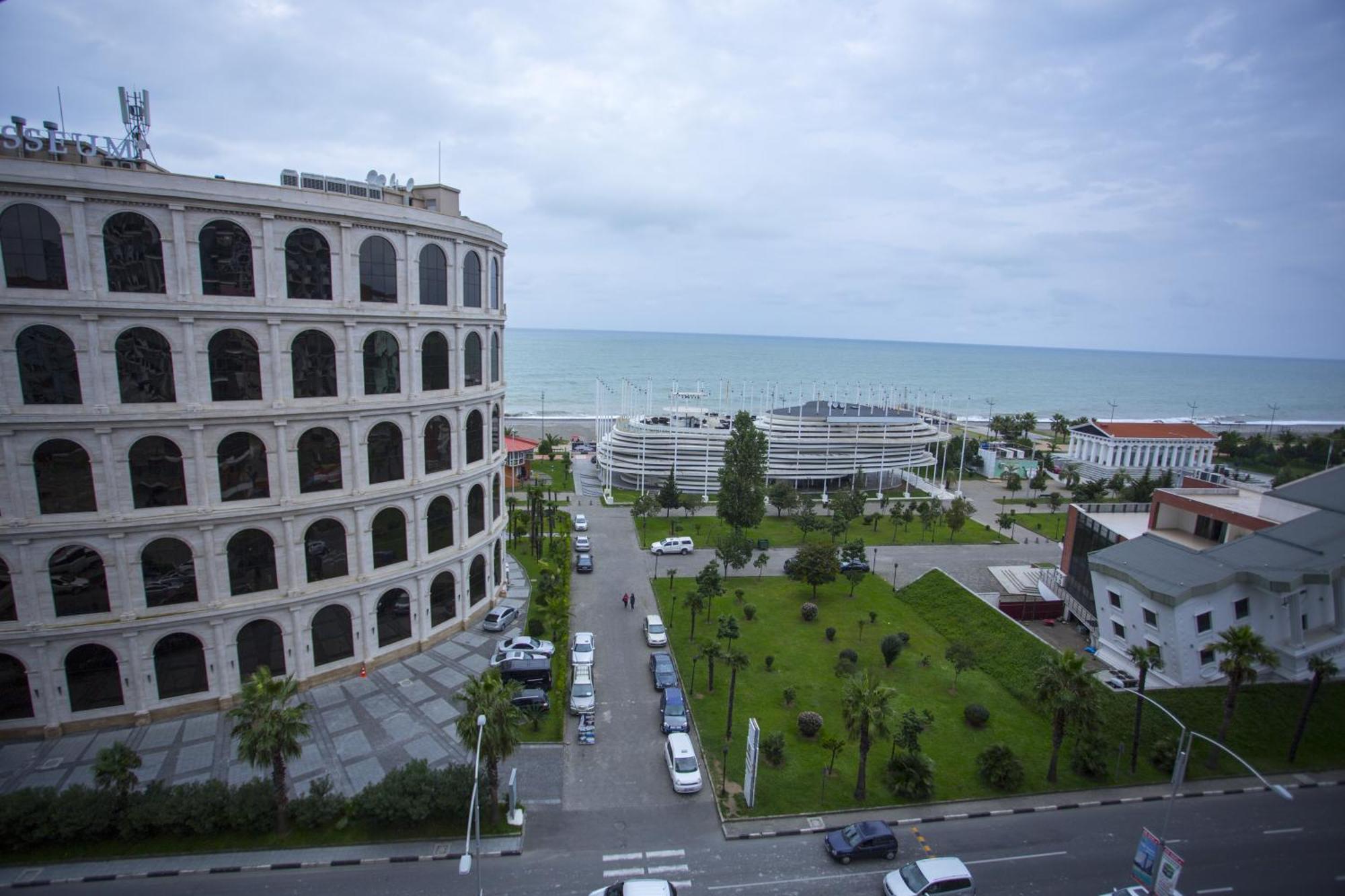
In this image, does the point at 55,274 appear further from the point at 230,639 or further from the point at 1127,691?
the point at 1127,691

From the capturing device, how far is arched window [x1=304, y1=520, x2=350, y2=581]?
3744cm

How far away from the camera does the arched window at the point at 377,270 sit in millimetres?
37031

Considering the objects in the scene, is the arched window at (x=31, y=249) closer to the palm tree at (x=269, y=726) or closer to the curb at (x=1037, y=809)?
the palm tree at (x=269, y=726)

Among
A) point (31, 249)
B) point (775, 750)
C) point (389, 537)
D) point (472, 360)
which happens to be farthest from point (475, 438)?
point (775, 750)

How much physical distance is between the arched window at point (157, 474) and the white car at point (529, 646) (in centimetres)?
1880

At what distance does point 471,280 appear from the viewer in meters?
43.2

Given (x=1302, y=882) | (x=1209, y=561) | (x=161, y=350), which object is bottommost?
(x=1302, y=882)

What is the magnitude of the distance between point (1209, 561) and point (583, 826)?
38.2 metres

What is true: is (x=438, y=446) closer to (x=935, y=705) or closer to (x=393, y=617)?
(x=393, y=617)

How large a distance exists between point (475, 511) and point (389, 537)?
708 cm

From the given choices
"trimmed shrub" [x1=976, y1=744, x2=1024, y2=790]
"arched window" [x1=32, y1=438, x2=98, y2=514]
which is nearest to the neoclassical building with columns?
"trimmed shrub" [x1=976, y1=744, x2=1024, y2=790]

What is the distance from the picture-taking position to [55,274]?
30.1 m

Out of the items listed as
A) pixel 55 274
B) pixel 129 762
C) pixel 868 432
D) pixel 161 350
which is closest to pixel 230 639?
pixel 129 762

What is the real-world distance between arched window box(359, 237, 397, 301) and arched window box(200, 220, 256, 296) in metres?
5.21
